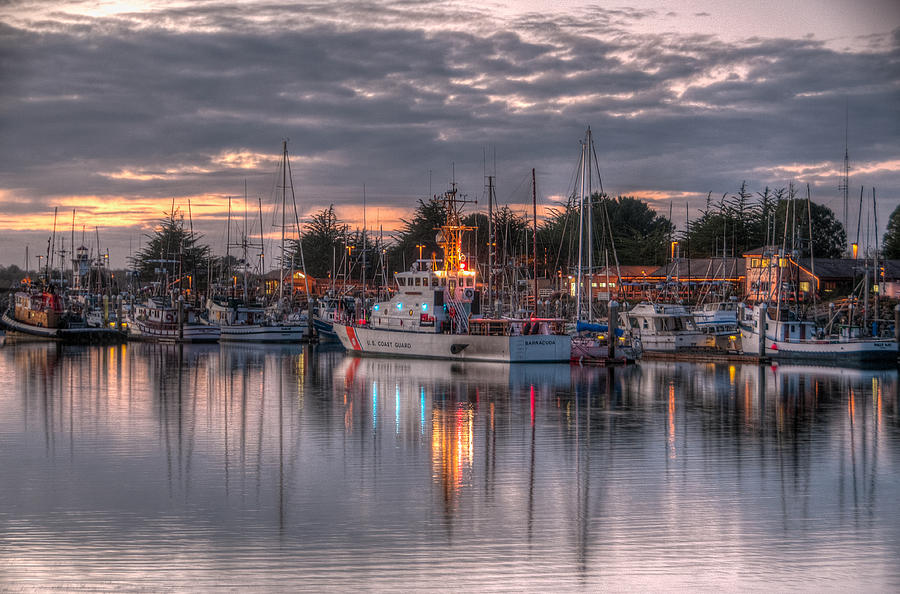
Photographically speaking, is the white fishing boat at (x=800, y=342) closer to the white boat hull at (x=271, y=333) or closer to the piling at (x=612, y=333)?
the piling at (x=612, y=333)

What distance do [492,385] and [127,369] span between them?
64.4ft

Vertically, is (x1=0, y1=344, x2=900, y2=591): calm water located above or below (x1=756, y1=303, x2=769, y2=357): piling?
below

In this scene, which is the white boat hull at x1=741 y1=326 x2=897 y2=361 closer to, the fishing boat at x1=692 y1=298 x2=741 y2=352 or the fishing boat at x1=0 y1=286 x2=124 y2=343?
the fishing boat at x1=692 y1=298 x2=741 y2=352

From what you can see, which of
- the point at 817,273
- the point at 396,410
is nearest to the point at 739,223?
the point at 817,273

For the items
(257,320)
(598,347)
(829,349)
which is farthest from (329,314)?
(829,349)

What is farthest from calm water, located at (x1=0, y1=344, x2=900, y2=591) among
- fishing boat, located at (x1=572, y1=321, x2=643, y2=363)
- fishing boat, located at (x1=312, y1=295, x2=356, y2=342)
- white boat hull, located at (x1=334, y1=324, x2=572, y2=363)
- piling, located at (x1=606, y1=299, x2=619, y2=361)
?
fishing boat, located at (x1=312, y1=295, x2=356, y2=342)

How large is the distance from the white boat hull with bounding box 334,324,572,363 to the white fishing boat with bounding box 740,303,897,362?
37.5 ft

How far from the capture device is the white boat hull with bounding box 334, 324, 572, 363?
4797 cm

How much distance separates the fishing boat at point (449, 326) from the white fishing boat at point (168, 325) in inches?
838

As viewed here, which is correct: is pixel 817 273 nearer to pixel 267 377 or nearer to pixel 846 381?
pixel 846 381

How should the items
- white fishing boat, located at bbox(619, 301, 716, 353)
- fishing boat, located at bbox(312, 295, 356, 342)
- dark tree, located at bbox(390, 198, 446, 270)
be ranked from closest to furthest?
1. white fishing boat, located at bbox(619, 301, 716, 353)
2. fishing boat, located at bbox(312, 295, 356, 342)
3. dark tree, located at bbox(390, 198, 446, 270)

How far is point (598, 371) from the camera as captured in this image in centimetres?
4472

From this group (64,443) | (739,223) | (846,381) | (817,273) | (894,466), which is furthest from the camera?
(739,223)

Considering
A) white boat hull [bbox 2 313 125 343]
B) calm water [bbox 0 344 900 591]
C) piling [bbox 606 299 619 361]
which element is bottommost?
calm water [bbox 0 344 900 591]
